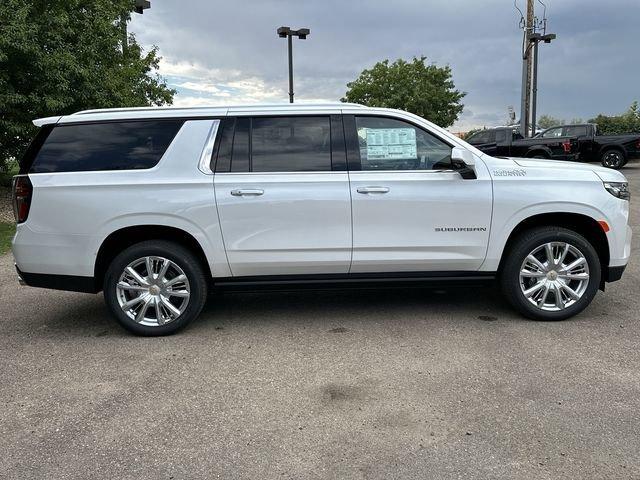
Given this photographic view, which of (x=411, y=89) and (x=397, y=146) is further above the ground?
(x=411, y=89)

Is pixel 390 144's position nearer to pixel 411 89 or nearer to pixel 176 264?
pixel 176 264

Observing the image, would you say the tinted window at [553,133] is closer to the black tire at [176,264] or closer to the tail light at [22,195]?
the black tire at [176,264]

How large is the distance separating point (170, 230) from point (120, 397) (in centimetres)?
152

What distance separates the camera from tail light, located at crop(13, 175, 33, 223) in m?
4.40

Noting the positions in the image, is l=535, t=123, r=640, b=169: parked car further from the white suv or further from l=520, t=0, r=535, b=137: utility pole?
the white suv

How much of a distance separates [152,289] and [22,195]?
1297 millimetres

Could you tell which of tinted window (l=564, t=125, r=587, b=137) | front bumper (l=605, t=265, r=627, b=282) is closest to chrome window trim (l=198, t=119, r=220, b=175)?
front bumper (l=605, t=265, r=627, b=282)

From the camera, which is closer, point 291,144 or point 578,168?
point 291,144

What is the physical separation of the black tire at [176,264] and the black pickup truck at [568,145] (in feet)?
56.9

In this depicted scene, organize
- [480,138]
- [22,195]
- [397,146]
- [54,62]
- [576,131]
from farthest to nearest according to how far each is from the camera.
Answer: [480,138]
[576,131]
[54,62]
[397,146]
[22,195]

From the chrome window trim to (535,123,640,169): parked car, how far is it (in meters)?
18.0

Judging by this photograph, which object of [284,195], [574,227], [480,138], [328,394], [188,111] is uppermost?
[480,138]

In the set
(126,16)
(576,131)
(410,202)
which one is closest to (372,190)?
(410,202)

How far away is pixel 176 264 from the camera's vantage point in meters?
4.50
